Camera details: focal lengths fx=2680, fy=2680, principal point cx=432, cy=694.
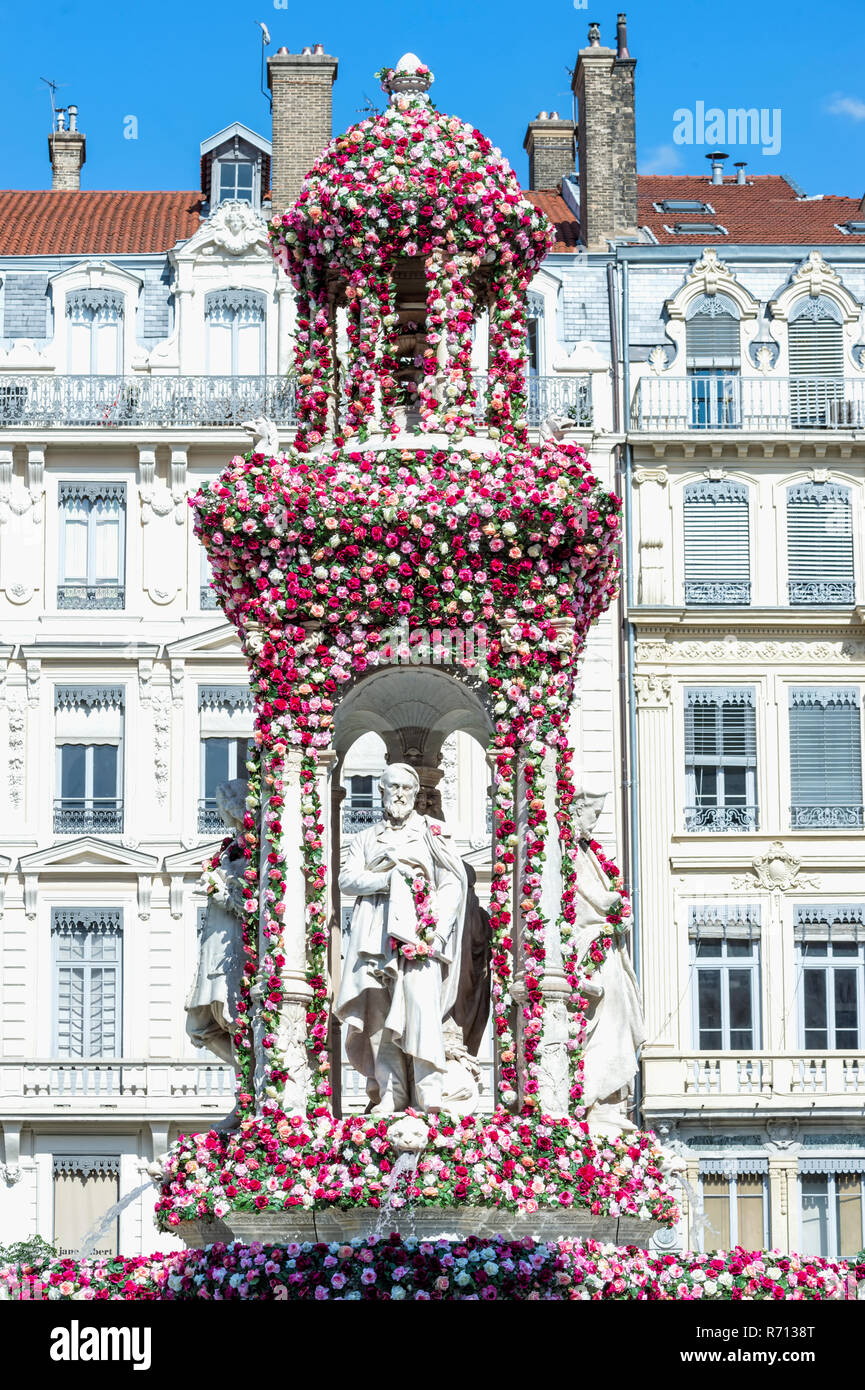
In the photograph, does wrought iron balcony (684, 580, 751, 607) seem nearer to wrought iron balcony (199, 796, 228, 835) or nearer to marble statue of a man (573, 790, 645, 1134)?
wrought iron balcony (199, 796, 228, 835)

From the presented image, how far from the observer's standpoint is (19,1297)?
20.8 m

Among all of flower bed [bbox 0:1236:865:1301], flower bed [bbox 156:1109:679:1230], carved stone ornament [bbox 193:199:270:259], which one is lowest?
flower bed [bbox 0:1236:865:1301]

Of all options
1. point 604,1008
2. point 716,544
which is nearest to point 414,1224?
point 604,1008

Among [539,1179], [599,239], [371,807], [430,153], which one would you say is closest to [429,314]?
[430,153]

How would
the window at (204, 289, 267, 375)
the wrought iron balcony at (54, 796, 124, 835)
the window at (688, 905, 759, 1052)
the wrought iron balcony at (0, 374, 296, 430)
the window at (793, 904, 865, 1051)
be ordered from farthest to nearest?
the window at (204, 289, 267, 375) < the wrought iron balcony at (0, 374, 296, 430) < the window at (793, 904, 865, 1051) < the window at (688, 905, 759, 1052) < the wrought iron balcony at (54, 796, 124, 835)

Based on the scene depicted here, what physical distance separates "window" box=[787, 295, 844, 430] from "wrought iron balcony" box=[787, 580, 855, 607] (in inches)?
120

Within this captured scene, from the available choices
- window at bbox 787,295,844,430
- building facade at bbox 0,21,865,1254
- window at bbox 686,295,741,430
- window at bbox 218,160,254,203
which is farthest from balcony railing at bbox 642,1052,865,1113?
window at bbox 218,160,254,203

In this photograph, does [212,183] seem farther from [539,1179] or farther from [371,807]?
[539,1179]

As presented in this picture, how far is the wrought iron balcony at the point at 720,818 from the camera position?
152 feet

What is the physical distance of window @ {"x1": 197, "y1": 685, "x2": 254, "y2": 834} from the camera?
149 ft

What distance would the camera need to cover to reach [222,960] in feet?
73.8

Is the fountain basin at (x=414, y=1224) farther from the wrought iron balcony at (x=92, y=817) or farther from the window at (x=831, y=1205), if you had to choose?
the wrought iron balcony at (x=92, y=817)

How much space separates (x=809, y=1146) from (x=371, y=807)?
921 centimetres

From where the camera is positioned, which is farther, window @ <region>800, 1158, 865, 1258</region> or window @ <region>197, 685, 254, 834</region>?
window @ <region>197, 685, 254, 834</region>
